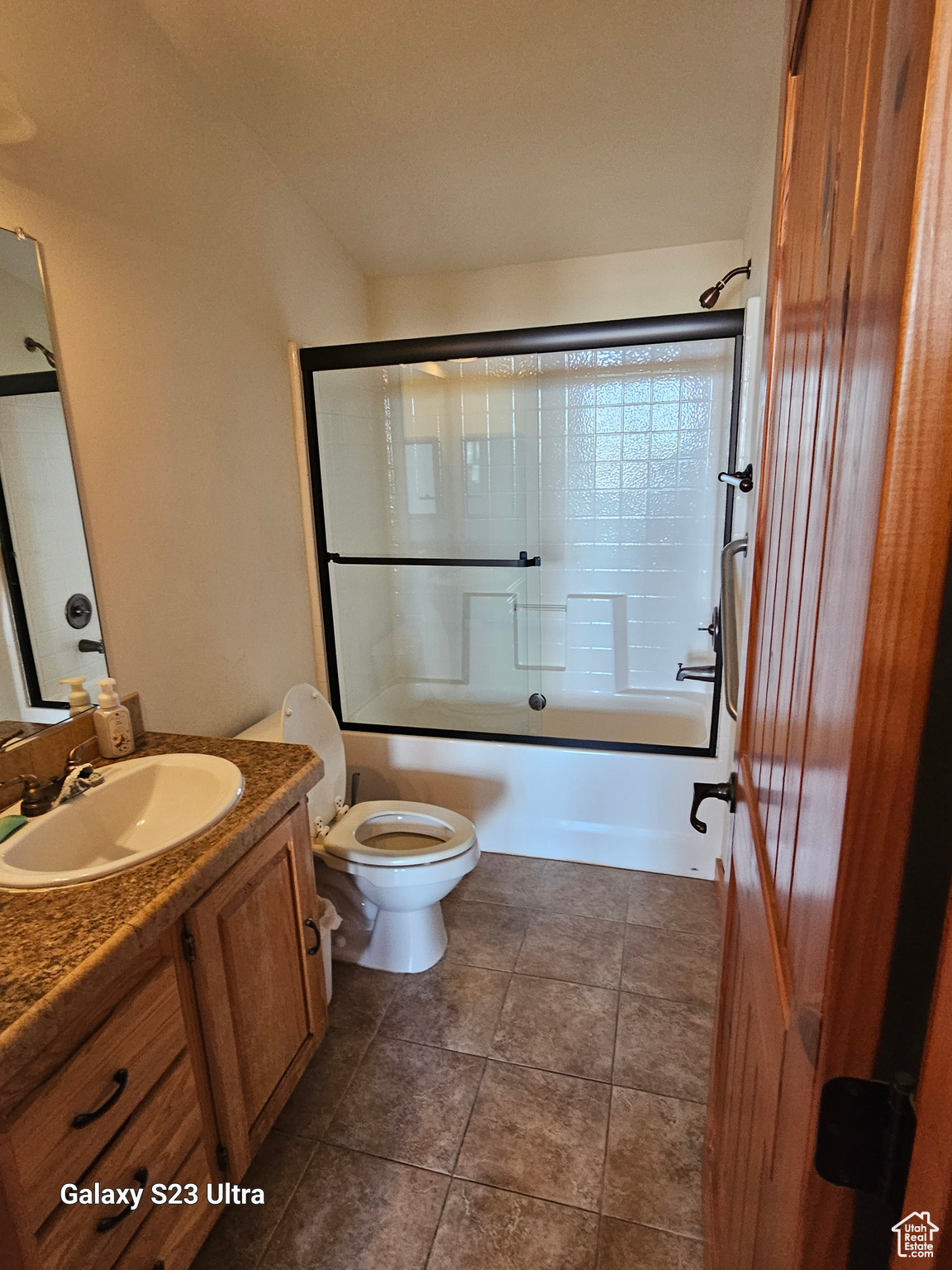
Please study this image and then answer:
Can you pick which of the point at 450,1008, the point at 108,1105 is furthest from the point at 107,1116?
the point at 450,1008

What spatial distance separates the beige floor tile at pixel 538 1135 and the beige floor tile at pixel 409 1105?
40 millimetres

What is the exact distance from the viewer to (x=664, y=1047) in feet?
5.43

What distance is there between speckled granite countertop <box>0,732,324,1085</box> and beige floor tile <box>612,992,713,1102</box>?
115cm

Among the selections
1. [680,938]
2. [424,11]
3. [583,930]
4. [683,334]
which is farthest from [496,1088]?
[424,11]

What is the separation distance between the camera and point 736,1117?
0.91 metres

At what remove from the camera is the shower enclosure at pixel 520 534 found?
2.64m

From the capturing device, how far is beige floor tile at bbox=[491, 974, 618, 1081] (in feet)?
5.33

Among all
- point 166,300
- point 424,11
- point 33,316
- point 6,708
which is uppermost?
point 424,11

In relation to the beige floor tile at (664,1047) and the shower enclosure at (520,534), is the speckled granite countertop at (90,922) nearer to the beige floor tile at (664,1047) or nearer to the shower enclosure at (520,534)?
the beige floor tile at (664,1047)

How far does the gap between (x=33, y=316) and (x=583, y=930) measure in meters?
2.27

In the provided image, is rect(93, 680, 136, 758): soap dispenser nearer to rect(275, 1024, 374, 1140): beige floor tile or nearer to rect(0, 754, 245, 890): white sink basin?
rect(0, 754, 245, 890): white sink basin

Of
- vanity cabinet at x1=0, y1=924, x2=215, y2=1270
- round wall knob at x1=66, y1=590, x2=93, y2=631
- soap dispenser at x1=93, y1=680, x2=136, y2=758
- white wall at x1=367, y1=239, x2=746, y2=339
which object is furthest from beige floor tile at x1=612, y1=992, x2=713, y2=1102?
white wall at x1=367, y1=239, x2=746, y2=339

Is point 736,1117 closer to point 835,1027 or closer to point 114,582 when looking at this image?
point 835,1027

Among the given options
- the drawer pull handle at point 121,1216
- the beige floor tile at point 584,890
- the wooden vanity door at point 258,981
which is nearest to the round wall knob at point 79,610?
the wooden vanity door at point 258,981
